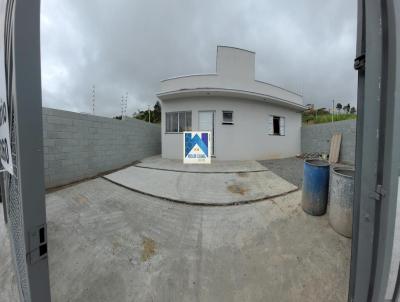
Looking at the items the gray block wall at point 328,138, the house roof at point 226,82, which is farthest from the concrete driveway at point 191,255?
the gray block wall at point 328,138

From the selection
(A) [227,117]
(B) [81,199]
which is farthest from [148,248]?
(A) [227,117]

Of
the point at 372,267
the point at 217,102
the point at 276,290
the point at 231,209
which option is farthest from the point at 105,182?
the point at 217,102

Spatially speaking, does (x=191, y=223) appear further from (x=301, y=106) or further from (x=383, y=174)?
(x=301, y=106)

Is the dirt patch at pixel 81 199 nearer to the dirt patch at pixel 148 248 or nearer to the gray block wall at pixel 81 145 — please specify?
the gray block wall at pixel 81 145

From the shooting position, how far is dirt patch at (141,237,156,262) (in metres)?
2.02

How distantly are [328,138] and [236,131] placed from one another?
493 cm

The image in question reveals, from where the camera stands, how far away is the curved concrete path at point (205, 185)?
3.66m

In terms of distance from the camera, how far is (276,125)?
32.9 ft

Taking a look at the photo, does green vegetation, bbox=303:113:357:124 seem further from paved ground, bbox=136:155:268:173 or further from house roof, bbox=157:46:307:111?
paved ground, bbox=136:155:268:173

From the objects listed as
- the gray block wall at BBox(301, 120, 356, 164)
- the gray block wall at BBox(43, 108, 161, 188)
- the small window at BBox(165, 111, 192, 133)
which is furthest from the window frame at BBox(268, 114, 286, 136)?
the gray block wall at BBox(43, 108, 161, 188)

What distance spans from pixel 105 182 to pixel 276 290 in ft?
15.4

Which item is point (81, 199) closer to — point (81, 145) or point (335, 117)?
point (81, 145)

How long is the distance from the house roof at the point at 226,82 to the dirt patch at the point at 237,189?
525 centimetres

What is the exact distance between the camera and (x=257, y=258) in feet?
6.50
